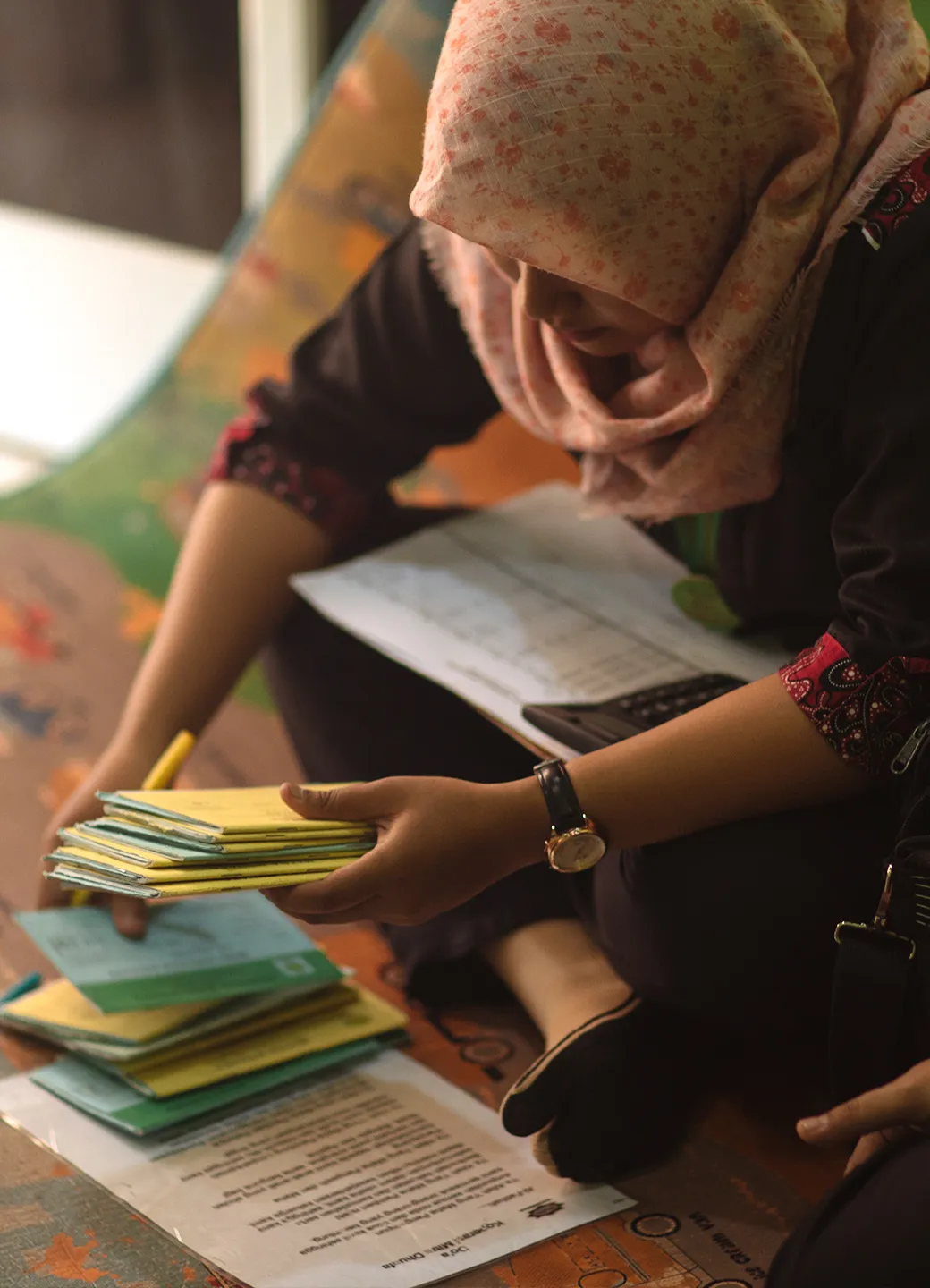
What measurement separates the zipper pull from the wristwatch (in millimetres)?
176

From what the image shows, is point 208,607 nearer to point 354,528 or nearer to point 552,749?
point 354,528

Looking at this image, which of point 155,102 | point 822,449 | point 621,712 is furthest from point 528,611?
point 155,102

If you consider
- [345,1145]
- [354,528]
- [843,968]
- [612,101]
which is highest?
[612,101]

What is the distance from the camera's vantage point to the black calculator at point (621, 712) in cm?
92

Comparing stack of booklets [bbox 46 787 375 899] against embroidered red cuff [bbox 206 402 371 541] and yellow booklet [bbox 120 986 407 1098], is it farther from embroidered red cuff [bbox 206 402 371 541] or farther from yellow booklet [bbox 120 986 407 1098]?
embroidered red cuff [bbox 206 402 371 541]

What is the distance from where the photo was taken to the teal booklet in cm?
95

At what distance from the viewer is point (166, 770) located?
988mm

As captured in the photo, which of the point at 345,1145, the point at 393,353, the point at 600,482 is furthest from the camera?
the point at 393,353

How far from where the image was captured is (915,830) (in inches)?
32.2

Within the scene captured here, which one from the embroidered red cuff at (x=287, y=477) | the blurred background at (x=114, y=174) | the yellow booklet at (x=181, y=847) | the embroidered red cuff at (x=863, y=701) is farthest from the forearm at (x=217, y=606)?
the blurred background at (x=114, y=174)

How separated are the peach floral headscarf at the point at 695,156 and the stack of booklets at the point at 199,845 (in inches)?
14.1

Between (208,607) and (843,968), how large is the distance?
571 millimetres

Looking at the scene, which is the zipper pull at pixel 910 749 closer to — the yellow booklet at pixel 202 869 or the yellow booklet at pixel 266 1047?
the yellow booklet at pixel 202 869

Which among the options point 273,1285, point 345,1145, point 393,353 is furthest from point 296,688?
point 273,1285
